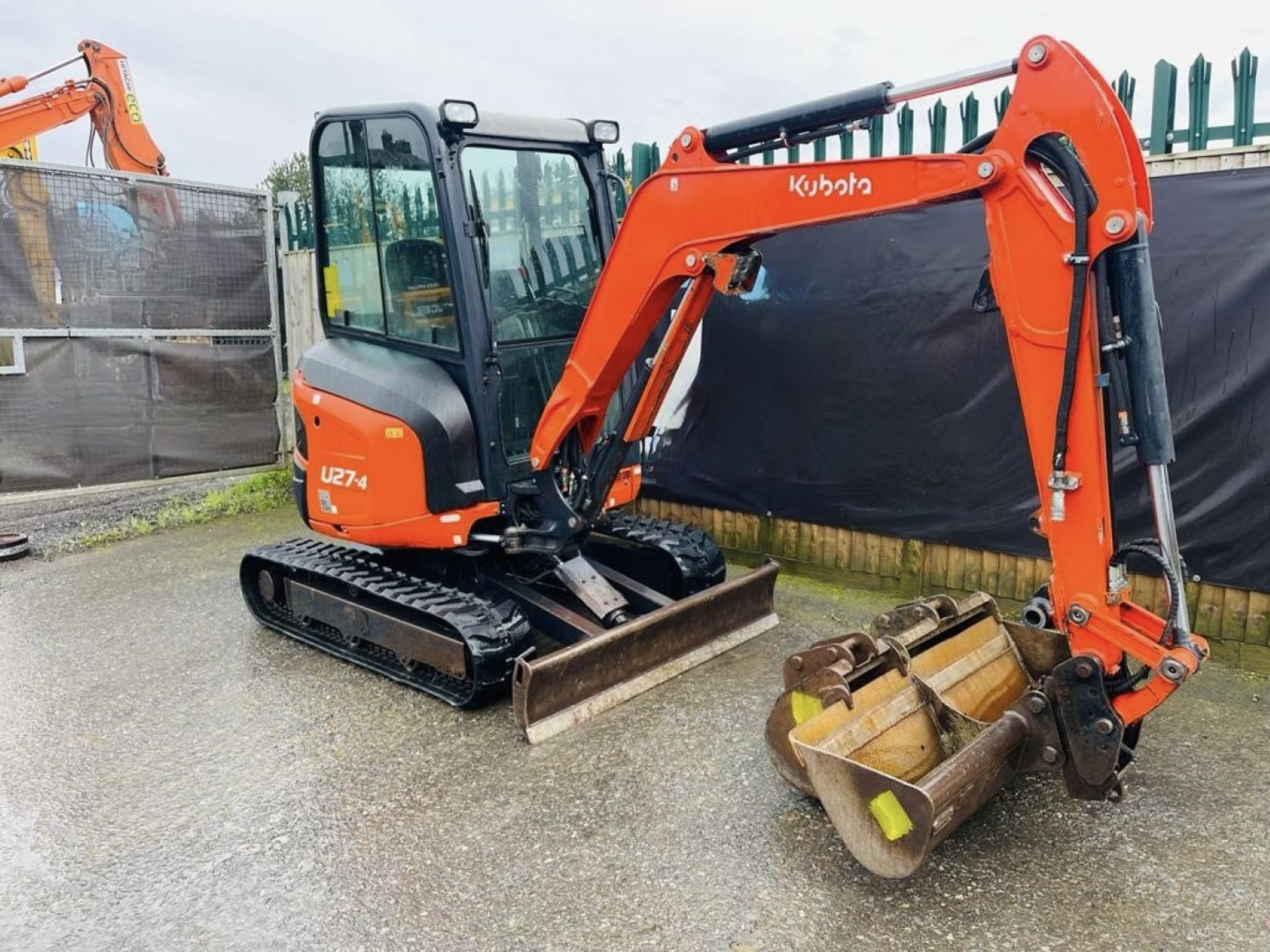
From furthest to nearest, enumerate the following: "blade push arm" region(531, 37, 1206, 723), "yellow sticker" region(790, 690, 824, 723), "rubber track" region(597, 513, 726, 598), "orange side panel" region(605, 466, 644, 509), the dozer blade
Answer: "rubber track" region(597, 513, 726, 598), "orange side panel" region(605, 466, 644, 509), the dozer blade, "yellow sticker" region(790, 690, 824, 723), "blade push arm" region(531, 37, 1206, 723)

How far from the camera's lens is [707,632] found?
447 centimetres

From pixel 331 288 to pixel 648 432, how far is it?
6.01 feet

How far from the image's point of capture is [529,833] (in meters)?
3.11

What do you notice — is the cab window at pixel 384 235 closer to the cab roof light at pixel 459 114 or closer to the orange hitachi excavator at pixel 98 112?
the cab roof light at pixel 459 114

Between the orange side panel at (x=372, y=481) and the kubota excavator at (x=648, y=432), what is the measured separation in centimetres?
2

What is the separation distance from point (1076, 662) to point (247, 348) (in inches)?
265

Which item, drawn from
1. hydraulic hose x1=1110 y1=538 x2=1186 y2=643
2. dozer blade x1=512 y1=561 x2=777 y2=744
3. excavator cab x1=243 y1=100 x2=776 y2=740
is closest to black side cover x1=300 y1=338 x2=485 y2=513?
excavator cab x1=243 y1=100 x2=776 y2=740

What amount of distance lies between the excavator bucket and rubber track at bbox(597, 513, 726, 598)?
133 cm

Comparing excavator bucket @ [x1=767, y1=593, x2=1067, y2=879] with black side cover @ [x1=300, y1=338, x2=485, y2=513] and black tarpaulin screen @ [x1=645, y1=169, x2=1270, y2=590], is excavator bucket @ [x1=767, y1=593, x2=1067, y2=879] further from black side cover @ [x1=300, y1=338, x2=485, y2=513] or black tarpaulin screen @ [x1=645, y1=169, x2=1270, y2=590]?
black side cover @ [x1=300, y1=338, x2=485, y2=513]

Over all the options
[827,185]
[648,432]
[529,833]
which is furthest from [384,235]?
[529,833]

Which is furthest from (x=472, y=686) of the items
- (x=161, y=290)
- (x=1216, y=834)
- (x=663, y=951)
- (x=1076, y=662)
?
(x=161, y=290)

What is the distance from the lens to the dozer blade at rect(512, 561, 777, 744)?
3682mm

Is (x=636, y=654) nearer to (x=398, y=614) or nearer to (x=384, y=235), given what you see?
(x=398, y=614)

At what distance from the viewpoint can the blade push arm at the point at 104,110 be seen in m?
8.82
